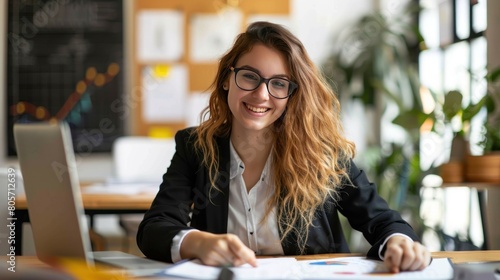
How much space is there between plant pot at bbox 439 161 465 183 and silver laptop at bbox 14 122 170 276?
197 centimetres

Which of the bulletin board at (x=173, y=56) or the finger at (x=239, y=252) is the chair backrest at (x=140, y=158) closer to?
the bulletin board at (x=173, y=56)

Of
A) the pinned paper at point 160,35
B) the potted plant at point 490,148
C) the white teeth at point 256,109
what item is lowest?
the potted plant at point 490,148

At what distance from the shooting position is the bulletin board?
4.88 m

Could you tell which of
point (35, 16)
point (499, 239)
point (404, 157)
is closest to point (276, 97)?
point (499, 239)

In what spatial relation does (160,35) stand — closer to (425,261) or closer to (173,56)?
(173,56)

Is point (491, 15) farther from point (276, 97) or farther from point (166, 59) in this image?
point (166, 59)

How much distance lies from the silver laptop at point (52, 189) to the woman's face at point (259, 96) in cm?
59

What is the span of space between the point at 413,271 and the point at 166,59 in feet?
12.2

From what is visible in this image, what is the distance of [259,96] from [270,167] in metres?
0.25

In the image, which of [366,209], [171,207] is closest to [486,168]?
[366,209]

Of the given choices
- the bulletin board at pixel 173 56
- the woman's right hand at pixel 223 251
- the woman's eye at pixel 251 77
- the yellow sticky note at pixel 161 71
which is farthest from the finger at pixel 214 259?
the yellow sticky note at pixel 161 71

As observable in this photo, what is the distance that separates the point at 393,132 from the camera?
480cm

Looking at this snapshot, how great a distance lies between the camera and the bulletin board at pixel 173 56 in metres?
4.88

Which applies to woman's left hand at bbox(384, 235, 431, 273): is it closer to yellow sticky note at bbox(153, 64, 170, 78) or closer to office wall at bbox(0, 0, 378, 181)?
office wall at bbox(0, 0, 378, 181)
